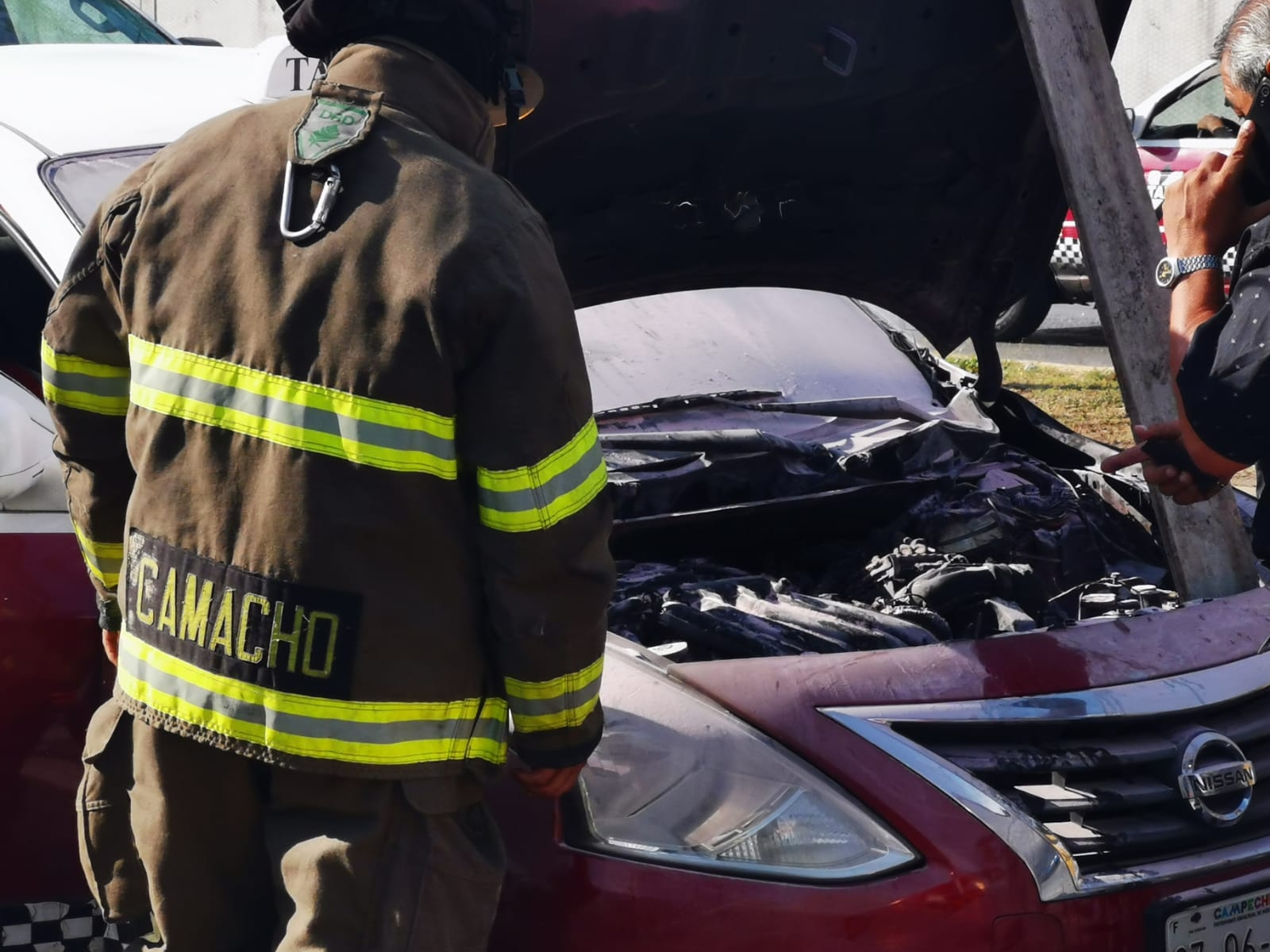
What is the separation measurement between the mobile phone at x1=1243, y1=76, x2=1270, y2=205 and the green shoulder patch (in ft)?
4.42

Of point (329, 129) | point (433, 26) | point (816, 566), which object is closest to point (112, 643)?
point (329, 129)

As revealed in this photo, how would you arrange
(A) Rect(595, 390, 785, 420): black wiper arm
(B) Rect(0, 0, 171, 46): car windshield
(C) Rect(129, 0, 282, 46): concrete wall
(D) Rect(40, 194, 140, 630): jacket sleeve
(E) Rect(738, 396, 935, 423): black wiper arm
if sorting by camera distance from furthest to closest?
(C) Rect(129, 0, 282, 46): concrete wall < (B) Rect(0, 0, 171, 46): car windshield < (E) Rect(738, 396, 935, 423): black wiper arm < (A) Rect(595, 390, 785, 420): black wiper arm < (D) Rect(40, 194, 140, 630): jacket sleeve

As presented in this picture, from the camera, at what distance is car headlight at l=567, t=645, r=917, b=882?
1.90 metres

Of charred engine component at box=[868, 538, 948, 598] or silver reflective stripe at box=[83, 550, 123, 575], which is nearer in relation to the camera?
silver reflective stripe at box=[83, 550, 123, 575]

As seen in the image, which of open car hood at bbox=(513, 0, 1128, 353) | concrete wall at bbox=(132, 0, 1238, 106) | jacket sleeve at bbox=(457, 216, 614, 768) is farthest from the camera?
concrete wall at bbox=(132, 0, 1238, 106)

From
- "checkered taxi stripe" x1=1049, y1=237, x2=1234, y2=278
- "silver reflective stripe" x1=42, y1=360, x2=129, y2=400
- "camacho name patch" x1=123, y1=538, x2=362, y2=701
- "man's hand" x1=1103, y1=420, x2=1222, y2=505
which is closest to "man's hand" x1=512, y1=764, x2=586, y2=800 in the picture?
"camacho name patch" x1=123, y1=538, x2=362, y2=701

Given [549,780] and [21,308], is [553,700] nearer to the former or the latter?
[549,780]

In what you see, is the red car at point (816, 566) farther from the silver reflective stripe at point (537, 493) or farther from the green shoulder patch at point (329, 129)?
the green shoulder patch at point (329, 129)

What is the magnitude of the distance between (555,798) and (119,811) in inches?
23.5

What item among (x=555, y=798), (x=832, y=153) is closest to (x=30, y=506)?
(x=555, y=798)

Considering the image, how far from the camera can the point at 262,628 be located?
170 cm

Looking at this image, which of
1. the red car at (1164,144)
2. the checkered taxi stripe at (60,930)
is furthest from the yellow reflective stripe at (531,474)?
the red car at (1164,144)

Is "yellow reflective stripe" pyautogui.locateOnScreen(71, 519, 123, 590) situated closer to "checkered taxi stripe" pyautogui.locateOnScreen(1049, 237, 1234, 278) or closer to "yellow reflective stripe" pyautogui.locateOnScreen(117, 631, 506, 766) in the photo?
"yellow reflective stripe" pyautogui.locateOnScreen(117, 631, 506, 766)

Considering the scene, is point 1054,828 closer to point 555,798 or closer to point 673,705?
point 673,705
